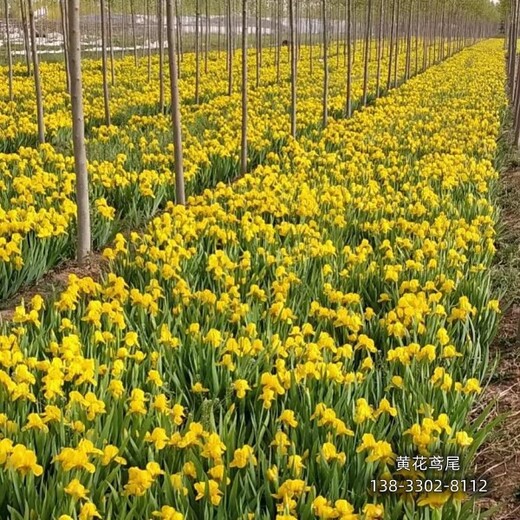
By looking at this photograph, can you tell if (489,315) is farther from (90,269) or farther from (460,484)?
(90,269)

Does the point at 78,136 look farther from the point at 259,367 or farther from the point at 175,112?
the point at 259,367

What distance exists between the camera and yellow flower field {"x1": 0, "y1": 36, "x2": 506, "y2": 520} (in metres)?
2.59

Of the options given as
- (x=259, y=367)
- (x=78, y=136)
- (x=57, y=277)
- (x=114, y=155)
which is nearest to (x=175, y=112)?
(x=78, y=136)

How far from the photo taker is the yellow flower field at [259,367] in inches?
102

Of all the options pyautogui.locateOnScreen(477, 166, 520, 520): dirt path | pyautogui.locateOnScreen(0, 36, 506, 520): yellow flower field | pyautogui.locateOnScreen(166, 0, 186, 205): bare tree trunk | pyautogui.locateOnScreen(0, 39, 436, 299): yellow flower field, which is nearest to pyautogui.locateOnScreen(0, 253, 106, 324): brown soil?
pyautogui.locateOnScreen(0, 39, 436, 299): yellow flower field

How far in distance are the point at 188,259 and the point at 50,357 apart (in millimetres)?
1685

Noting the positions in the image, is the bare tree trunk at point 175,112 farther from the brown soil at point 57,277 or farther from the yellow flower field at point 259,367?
the brown soil at point 57,277

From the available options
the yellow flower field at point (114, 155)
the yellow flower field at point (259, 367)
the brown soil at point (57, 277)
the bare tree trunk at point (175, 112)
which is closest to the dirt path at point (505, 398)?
the yellow flower field at point (259, 367)

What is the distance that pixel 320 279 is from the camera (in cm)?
497

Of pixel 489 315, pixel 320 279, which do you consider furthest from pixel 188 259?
pixel 489 315

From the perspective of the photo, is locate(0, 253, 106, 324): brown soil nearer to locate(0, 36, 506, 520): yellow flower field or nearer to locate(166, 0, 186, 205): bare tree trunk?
locate(0, 36, 506, 520): yellow flower field

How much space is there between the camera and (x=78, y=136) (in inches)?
232

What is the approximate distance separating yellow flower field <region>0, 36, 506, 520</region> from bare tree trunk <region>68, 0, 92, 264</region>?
0.46 m

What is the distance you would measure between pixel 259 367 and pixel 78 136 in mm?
3106
